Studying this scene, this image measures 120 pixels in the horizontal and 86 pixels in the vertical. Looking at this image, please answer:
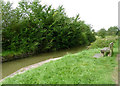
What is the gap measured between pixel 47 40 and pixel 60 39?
11.3 ft

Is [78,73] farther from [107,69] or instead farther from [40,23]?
[40,23]

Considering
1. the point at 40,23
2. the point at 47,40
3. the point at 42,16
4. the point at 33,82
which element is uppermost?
the point at 42,16

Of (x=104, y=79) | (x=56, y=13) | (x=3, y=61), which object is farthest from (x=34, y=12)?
(x=104, y=79)

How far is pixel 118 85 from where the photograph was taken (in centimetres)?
366

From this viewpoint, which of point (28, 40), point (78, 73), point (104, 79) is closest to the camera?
point (104, 79)

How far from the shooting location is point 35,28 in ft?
54.3

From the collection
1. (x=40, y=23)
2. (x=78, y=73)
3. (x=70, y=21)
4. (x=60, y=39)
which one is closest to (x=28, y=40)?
(x=40, y=23)

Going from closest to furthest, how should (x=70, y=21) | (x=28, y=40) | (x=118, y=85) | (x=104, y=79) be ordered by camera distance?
(x=118, y=85)
(x=104, y=79)
(x=28, y=40)
(x=70, y=21)

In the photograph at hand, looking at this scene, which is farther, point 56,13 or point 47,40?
point 56,13

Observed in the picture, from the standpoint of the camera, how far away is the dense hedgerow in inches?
571

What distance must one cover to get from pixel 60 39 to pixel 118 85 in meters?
17.2

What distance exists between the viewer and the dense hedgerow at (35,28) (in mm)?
14500

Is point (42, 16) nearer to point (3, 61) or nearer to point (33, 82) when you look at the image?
point (3, 61)

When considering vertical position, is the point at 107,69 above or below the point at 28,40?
below
